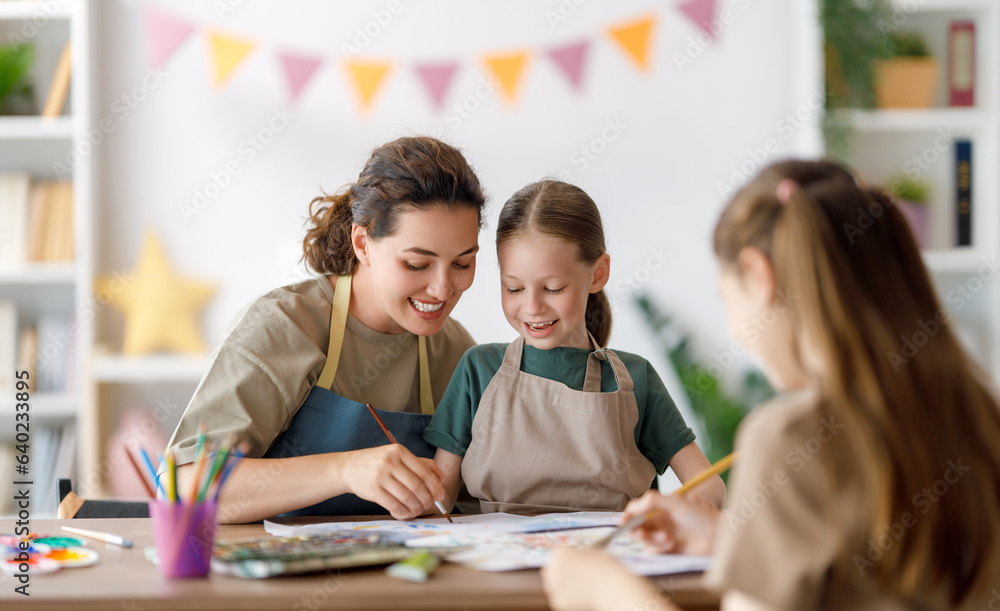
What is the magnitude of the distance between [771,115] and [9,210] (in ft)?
7.95

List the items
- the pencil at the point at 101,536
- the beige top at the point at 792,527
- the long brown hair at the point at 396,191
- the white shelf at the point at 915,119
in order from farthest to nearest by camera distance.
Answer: the white shelf at the point at 915,119, the long brown hair at the point at 396,191, the pencil at the point at 101,536, the beige top at the point at 792,527

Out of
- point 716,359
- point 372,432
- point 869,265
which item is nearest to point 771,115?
point 716,359

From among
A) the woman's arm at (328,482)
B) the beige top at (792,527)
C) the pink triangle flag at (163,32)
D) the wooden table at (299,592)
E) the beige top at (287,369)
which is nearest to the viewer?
the beige top at (792,527)

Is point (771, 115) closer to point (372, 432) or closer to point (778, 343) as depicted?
point (372, 432)

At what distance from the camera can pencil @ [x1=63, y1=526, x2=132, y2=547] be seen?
101 centimetres

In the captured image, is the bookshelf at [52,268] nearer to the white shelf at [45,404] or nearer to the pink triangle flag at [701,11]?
the white shelf at [45,404]

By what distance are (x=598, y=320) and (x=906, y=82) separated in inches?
66.9

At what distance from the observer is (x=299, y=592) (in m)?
0.81

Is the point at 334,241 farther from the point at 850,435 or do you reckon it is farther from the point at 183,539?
the point at 850,435

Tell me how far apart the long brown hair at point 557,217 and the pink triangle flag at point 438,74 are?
1.53 meters

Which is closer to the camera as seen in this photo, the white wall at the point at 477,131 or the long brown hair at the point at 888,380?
the long brown hair at the point at 888,380

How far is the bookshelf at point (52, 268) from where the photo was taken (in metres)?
2.60

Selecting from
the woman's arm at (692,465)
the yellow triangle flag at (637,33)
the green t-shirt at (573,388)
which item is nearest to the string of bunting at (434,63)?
the yellow triangle flag at (637,33)

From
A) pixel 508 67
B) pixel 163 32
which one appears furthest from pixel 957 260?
pixel 163 32
